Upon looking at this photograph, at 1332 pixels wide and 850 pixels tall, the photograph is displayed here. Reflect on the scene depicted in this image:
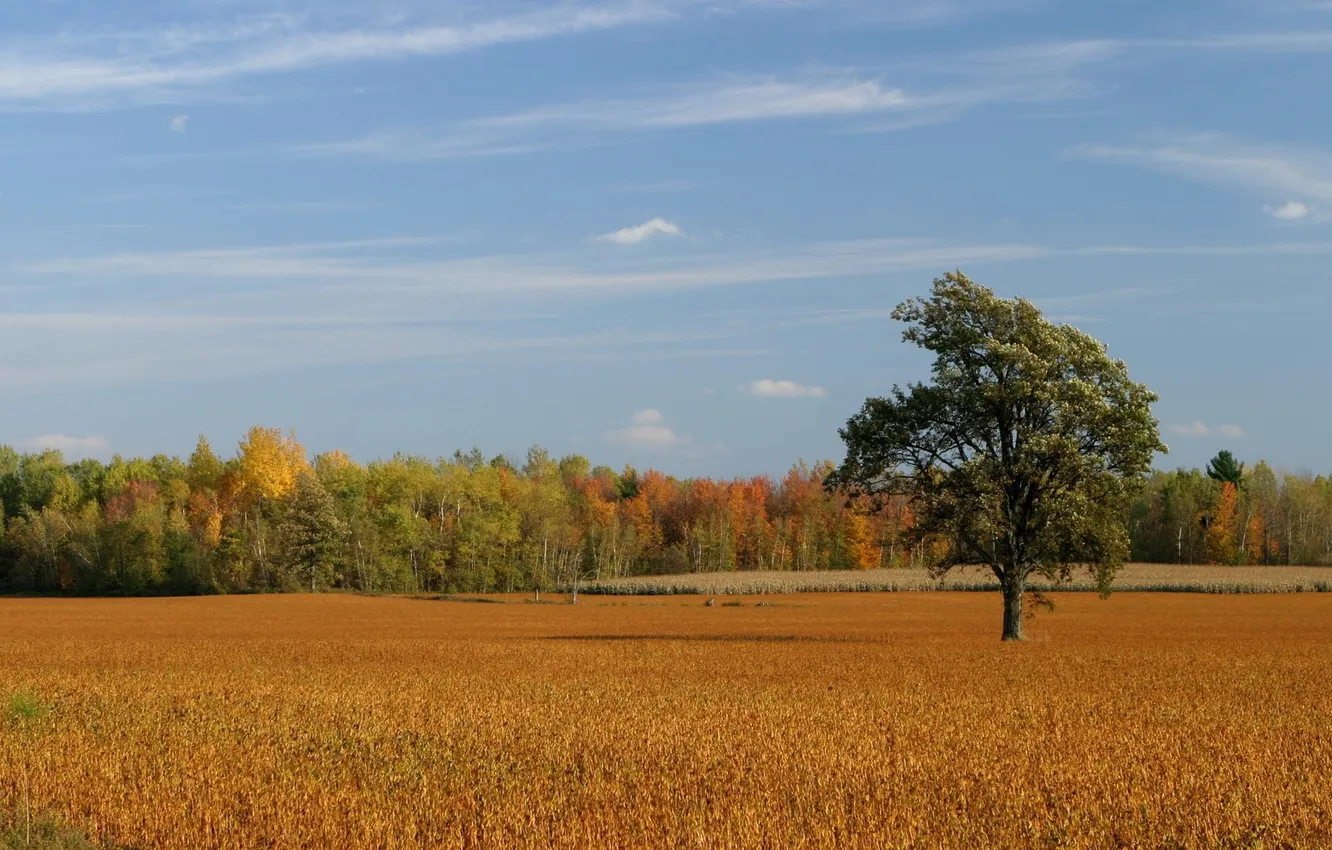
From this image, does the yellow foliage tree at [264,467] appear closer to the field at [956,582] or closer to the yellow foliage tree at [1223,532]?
the field at [956,582]

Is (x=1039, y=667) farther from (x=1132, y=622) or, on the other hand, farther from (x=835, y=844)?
(x=1132, y=622)

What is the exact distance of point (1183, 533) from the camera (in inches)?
6447

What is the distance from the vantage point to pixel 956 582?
10894 cm

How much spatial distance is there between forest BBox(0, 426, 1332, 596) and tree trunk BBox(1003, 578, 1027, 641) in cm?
6553

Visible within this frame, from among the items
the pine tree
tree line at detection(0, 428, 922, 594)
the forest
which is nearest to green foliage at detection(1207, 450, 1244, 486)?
the forest

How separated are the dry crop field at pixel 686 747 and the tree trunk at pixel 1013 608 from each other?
2.79 m

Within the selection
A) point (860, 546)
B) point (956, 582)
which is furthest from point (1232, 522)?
point (956, 582)

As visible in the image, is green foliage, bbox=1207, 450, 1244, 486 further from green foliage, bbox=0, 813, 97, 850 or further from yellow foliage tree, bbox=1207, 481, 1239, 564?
green foliage, bbox=0, 813, 97, 850

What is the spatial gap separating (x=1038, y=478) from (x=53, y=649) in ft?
111

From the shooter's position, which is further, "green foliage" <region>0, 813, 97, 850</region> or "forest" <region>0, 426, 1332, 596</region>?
"forest" <region>0, 426, 1332, 596</region>

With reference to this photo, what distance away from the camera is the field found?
106 meters

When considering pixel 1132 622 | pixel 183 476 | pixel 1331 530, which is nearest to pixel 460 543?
pixel 183 476

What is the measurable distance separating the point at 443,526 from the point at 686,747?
4876 inches

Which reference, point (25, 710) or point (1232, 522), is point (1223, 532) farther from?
point (25, 710)
